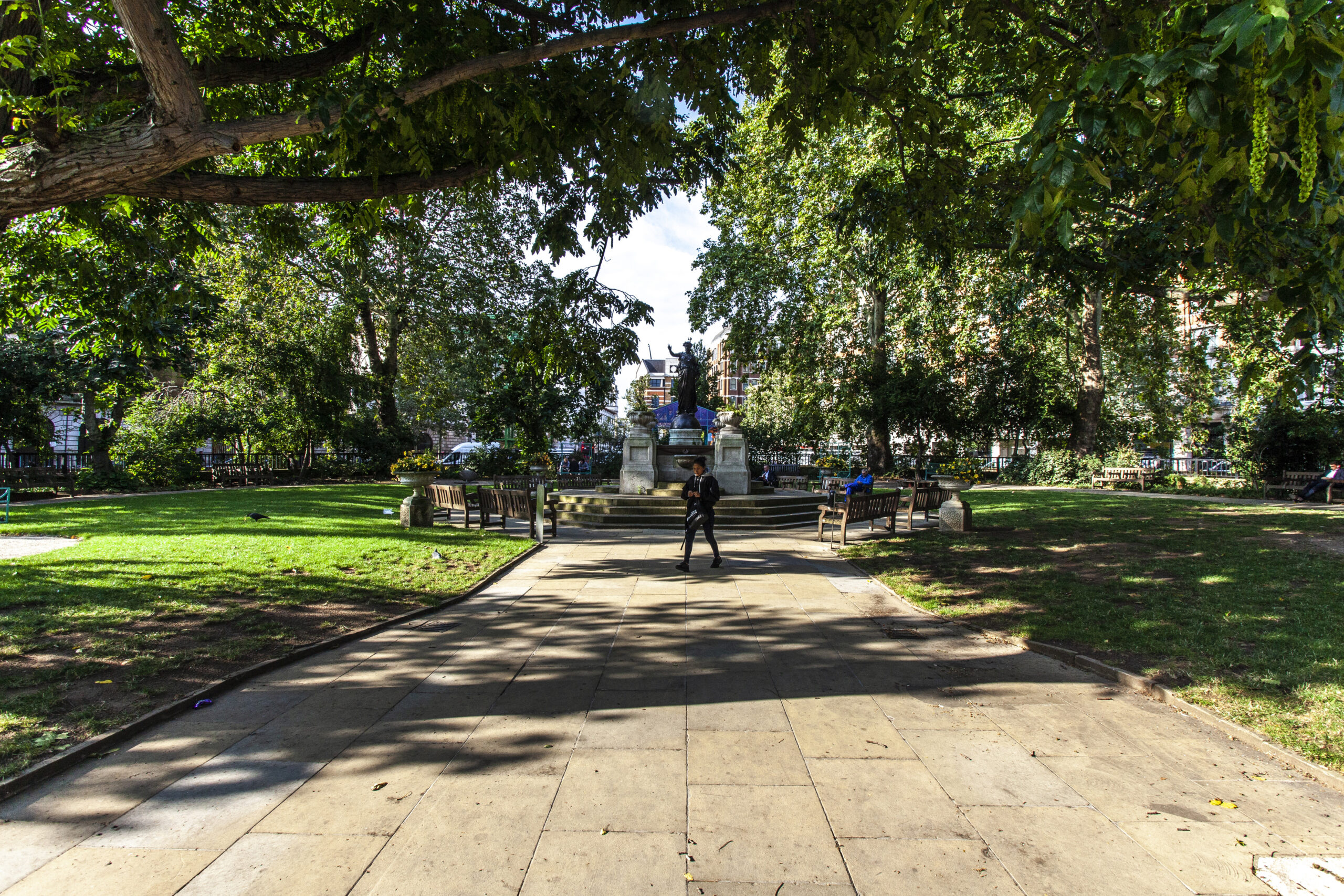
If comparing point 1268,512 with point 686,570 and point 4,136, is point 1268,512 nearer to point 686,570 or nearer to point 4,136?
point 686,570

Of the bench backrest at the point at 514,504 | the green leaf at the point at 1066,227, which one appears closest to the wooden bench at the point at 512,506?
the bench backrest at the point at 514,504

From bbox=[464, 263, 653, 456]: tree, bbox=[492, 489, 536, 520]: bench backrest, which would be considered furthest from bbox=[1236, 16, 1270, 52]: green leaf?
bbox=[464, 263, 653, 456]: tree

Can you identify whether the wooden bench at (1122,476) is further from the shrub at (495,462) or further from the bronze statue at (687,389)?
the shrub at (495,462)

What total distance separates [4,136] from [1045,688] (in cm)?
908

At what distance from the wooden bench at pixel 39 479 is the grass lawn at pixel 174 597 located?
6.66m

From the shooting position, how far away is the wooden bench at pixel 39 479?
17062 millimetres

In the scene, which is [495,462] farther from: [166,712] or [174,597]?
[166,712]

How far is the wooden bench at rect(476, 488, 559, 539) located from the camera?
11523 mm

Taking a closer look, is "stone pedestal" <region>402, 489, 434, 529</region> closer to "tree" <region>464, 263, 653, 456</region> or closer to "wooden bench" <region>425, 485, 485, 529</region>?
"wooden bench" <region>425, 485, 485, 529</region>

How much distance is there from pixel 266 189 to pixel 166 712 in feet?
13.4

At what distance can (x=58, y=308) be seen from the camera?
8.30 m

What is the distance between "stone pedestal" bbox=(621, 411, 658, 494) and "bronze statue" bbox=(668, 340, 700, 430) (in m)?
2.45

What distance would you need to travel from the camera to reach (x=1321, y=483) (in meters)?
15.8

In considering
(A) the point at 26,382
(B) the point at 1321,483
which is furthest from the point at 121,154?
(B) the point at 1321,483
